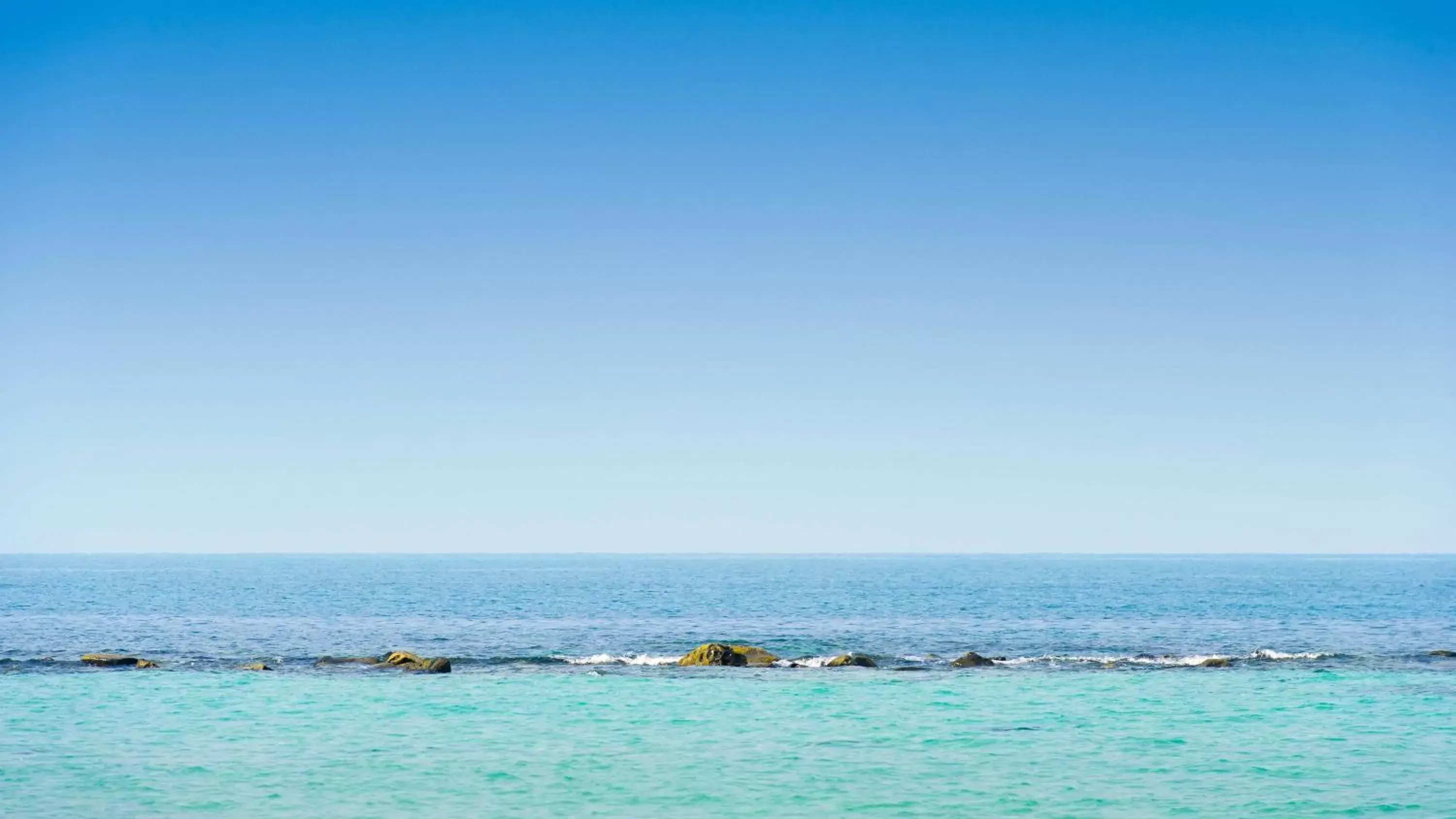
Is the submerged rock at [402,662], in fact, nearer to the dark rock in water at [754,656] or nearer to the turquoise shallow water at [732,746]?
the turquoise shallow water at [732,746]

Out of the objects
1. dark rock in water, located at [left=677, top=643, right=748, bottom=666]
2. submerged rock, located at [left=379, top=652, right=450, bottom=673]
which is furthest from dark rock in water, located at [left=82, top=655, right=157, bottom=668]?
dark rock in water, located at [left=677, top=643, right=748, bottom=666]

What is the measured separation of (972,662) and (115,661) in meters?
37.1

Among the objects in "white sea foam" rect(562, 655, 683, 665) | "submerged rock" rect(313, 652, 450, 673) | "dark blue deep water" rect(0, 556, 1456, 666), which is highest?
"submerged rock" rect(313, 652, 450, 673)

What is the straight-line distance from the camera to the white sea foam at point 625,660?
49125 millimetres

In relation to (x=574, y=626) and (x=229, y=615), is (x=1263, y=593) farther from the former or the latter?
(x=229, y=615)

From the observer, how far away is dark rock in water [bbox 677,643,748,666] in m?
47.8

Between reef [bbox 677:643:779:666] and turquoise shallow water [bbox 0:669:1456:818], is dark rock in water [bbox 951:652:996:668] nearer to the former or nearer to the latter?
turquoise shallow water [bbox 0:669:1456:818]

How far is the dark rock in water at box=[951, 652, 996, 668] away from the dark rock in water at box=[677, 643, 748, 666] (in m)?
9.22

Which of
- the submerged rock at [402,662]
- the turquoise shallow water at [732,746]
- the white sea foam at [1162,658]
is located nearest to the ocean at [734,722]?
the turquoise shallow water at [732,746]

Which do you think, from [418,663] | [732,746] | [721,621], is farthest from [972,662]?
[721,621]

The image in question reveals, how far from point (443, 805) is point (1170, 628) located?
192 feet

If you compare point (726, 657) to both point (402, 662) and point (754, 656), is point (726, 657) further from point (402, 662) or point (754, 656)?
point (402, 662)

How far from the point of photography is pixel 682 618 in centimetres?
8094

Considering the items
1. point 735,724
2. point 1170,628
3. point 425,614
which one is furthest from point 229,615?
point 1170,628
